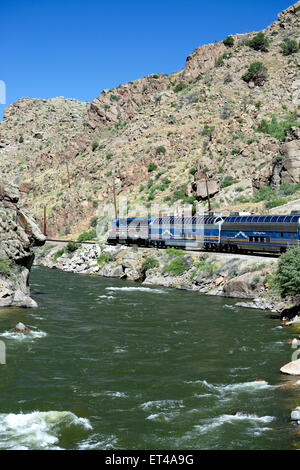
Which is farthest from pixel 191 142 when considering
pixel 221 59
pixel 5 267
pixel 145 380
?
pixel 145 380

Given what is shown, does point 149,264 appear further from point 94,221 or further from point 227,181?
point 94,221

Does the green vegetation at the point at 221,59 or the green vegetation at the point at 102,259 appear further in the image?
the green vegetation at the point at 221,59

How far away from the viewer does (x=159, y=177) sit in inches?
3238

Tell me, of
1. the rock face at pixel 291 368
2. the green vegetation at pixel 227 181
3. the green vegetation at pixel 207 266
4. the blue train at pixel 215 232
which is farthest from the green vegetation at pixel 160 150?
the rock face at pixel 291 368

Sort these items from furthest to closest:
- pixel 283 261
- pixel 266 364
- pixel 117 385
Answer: pixel 283 261 < pixel 266 364 < pixel 117 385

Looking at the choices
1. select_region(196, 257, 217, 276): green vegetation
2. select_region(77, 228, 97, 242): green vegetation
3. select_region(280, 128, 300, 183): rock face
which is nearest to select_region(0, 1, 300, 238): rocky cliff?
select_region(280, 128, 300, 183): rock face

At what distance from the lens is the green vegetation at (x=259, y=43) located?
101 metres

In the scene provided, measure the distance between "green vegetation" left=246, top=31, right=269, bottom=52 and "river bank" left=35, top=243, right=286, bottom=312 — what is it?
212ft

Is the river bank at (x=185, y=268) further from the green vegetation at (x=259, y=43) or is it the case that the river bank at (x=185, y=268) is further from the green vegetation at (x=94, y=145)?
the green vegetation at (x=259, y=43)

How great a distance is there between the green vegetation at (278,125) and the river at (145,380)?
160ft

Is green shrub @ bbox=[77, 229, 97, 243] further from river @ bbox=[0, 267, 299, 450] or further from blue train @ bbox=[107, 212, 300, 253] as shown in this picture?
river @ bbox=[0, 267, 299, 450]

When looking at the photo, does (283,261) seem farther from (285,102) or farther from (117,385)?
(285,102)

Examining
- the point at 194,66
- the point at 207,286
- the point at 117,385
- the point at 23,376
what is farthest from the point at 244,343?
the point at 194,66

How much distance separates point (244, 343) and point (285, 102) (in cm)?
7081
